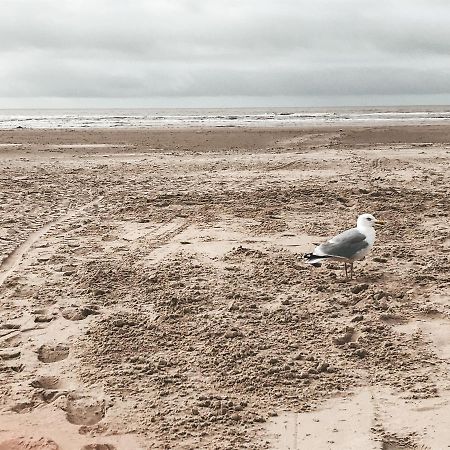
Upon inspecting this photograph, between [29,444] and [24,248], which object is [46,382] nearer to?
[29,444]

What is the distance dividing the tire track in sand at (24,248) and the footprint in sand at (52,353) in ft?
5.42

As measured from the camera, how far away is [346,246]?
17.8ft

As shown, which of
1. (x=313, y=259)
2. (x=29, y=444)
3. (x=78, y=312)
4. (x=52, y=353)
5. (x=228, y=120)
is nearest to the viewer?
(x=29, y=444)

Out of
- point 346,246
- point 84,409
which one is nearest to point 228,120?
point 346,246

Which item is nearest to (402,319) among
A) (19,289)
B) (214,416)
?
(214,416)

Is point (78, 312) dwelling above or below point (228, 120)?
below

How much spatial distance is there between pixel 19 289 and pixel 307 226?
366 centimetres

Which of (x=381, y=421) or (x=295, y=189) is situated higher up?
(x=295, y=189)

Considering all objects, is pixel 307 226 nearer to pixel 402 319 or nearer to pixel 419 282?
pixel 419 282

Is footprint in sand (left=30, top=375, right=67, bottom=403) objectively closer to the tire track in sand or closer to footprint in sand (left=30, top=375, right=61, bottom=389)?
footprint in sand (left=30, top=375, right=61, bottom=389)

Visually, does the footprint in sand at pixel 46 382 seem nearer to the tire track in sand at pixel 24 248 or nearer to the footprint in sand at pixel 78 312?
the footprint in sand at pixel 78 312

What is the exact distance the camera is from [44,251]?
22.0 ft

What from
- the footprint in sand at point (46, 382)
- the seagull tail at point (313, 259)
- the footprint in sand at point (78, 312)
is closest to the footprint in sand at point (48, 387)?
the footprint in sand at point (46, 382)

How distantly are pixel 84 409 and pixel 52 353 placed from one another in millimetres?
830
